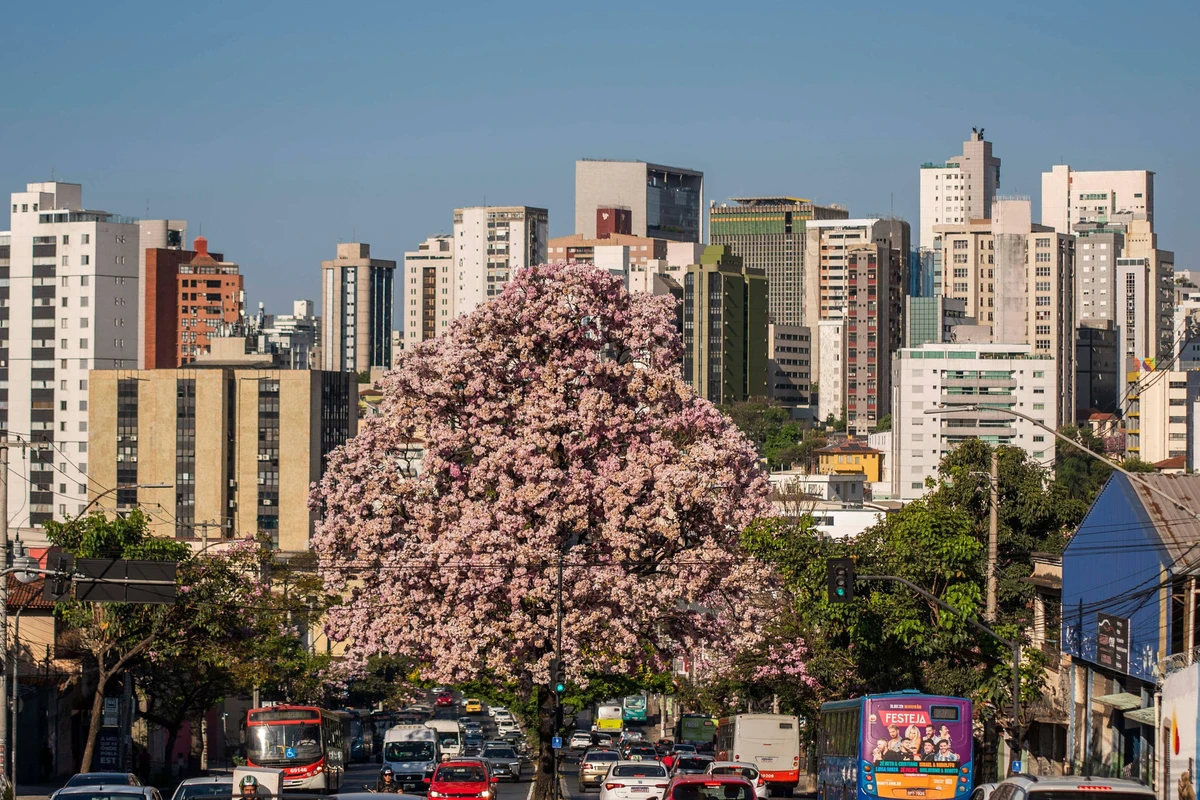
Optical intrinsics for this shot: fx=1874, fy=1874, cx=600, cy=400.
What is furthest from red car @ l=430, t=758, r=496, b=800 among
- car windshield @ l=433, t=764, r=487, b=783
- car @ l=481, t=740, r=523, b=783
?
car @ l=481, t=740, r=523, b=783

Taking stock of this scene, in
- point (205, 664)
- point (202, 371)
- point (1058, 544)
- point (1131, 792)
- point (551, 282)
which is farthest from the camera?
point (202, 371)

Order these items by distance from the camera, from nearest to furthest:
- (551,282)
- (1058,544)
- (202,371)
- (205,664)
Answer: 1. (551,282)
2. (1058,544)
3. (205,664)
4. (202,371)

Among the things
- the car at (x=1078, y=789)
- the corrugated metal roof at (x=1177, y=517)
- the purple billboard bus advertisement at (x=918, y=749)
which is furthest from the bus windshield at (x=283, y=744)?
the car at (x=1078, y=789)

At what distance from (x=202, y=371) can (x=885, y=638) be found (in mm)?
119487

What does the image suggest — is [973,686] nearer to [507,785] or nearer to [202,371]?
[507,785]

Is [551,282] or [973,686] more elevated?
[551,282]

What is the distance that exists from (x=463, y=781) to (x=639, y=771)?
4214mm

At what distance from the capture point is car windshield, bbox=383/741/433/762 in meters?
61.2

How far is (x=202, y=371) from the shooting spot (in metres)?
160

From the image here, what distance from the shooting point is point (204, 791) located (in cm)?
3275

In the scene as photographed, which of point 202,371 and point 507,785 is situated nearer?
point 507,785

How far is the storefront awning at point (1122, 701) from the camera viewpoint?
44.8m

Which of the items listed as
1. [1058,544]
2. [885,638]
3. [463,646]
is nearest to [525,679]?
[463,646]

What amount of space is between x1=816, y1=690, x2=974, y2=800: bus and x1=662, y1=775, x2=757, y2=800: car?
7.20 metres
